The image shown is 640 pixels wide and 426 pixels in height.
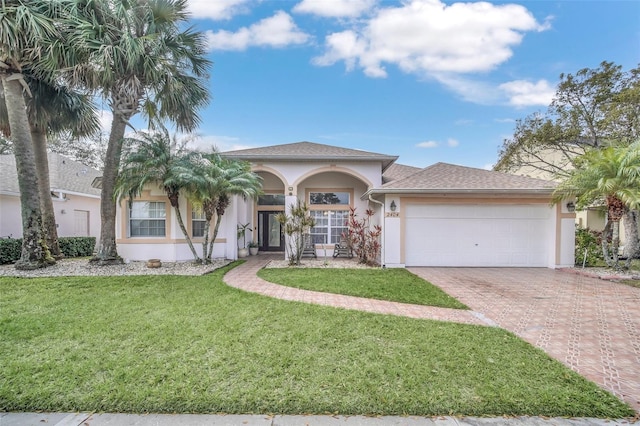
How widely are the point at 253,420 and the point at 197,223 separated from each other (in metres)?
11.5

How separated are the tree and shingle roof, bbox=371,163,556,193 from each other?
2844 millimetres

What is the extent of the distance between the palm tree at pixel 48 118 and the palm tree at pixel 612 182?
761 inches

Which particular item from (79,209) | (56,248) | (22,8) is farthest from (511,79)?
(79,209)

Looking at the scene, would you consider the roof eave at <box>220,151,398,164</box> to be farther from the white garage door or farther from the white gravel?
the white gravel

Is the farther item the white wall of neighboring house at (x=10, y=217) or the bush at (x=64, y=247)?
the white wall of neighboring house at (x=10, y=217)

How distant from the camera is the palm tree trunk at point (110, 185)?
1080cm

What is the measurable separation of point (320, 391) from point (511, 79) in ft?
58.3

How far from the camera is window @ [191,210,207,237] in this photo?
1294 cm

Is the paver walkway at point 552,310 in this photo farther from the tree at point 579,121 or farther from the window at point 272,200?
the tree at point 579,121

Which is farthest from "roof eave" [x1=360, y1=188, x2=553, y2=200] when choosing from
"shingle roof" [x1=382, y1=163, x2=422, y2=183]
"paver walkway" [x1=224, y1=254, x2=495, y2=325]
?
"paver walkway" [x1=224, y1=254, x2=495, y2=325]

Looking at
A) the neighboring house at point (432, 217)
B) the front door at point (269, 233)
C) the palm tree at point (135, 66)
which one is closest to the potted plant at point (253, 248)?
the front door at point (269, 233)

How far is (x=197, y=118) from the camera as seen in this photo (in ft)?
40.5

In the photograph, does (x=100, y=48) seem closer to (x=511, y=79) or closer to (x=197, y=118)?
(x=197, y=118)

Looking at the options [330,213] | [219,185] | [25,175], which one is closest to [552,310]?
[330,213]
